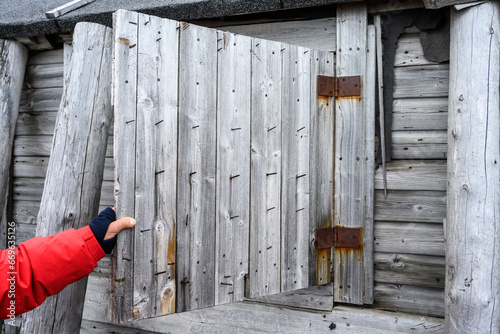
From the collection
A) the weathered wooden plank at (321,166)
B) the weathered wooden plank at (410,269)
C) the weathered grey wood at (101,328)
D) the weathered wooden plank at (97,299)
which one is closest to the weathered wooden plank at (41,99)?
the weathered wooden plank at (97,299)

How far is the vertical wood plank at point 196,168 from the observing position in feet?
6.36

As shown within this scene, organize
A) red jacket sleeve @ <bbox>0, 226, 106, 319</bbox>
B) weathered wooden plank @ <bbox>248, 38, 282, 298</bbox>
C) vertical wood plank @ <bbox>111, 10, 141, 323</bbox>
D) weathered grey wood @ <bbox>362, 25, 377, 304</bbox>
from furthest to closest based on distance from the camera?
weathered grey wood @ <bbox>362, 25, 377, 304</bbox> < weathered wooden plank @ <bbox>248, 38, 282, 298</bbox> < vertical wood plank @ <bbox>111, 10, 141, 323</bbox> < red jacket sleeve @ <bbox>0, 226, 106, 319</bbox>

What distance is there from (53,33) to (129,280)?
6.97ft

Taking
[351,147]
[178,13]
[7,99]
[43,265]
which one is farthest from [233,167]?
[7,99]

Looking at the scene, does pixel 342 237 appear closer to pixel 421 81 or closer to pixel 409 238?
pixel 409 238

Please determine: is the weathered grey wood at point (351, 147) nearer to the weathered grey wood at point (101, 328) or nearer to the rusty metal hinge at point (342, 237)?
the rusty metal hinge at point (342, 237)

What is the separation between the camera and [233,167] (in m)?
2.11

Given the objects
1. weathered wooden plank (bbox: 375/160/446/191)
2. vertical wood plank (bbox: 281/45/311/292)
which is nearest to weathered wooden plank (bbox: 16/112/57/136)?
vertical wood plank (bbox: 281/45/311/292)

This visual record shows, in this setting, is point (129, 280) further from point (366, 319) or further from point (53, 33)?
point (53, 33)

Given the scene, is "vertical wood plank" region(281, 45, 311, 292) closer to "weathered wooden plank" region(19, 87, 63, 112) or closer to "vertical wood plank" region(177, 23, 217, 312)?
"vertical wood plank" region(177, 23, 217, 312)

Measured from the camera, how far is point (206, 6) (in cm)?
249

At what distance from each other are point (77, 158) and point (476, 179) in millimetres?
2155

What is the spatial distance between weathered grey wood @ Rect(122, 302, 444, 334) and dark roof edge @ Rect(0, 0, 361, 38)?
184 centimetres

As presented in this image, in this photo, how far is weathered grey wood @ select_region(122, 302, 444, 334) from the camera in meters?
2.53
